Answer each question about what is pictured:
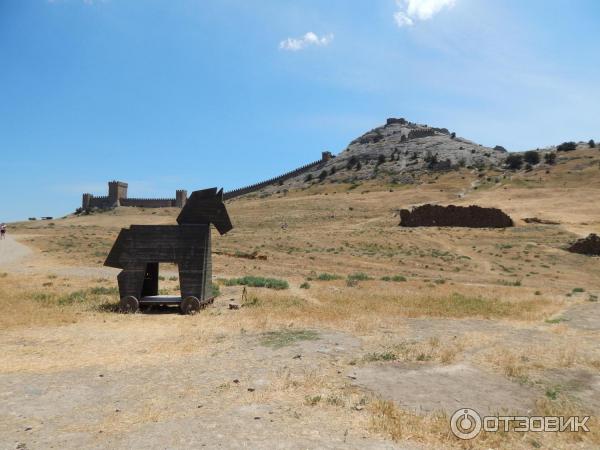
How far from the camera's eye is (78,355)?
353 inches

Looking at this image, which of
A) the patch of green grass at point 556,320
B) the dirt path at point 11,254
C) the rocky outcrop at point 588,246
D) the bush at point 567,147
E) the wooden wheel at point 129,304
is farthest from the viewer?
the bush at point 567,147

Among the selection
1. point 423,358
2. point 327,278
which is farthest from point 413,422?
point 327,278

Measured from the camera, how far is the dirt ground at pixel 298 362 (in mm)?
5637

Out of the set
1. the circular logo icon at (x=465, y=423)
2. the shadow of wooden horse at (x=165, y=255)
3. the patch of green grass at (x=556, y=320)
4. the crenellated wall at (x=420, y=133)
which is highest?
the crenellated wall at (x=420, y=133)

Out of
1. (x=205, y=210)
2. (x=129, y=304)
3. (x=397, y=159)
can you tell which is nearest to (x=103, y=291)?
(x=129, y=304)

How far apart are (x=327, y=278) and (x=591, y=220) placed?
3515 cm

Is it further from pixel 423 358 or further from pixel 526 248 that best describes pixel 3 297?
pixel 526 248

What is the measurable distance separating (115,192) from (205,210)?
10092 centimetres

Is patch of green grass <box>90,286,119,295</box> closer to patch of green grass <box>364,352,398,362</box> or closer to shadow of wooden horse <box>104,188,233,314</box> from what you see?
shadow of wooden horse <box>104,188,233,314</box>

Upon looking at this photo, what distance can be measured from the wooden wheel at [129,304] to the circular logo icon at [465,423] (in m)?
9.96

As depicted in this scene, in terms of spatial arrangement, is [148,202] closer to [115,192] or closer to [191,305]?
[115,192]

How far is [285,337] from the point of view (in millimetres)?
10461

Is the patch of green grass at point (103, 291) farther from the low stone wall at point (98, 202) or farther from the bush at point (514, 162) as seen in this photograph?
the low stone wall at point (98, 202)

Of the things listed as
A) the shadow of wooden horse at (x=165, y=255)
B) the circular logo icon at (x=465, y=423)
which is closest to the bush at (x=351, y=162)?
the shadow of wooden horse at (x=165, y=255)
